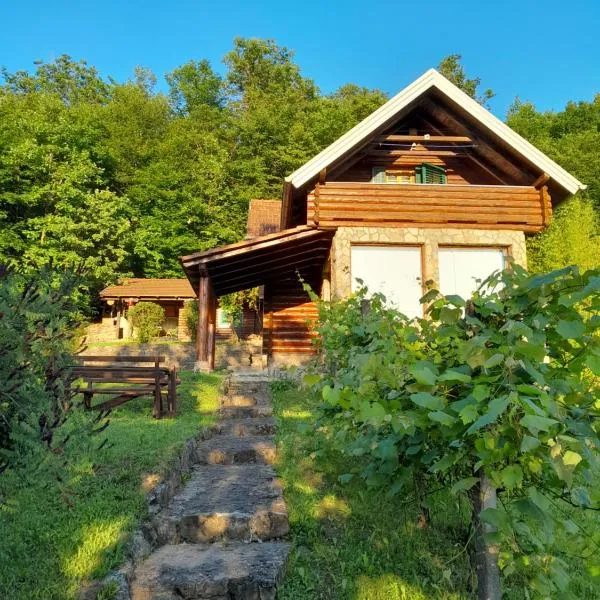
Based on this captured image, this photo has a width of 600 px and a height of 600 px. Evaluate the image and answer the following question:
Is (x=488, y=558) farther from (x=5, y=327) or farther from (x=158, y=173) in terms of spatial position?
(x=158, y=173)

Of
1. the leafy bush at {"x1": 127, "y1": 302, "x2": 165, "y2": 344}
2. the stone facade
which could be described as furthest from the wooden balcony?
the leafy bush at {"x1": 127, "y1": 302, "x2": 165, "y2": 344}

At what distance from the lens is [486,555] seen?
7.48ft

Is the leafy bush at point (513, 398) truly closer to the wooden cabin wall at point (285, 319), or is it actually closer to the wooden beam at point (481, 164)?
the wooden beam at point (481, 164)

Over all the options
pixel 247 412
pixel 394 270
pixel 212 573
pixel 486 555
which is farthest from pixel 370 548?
pixel 394 270

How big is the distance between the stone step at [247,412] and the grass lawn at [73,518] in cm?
251

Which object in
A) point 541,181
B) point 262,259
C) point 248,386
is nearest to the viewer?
point 248,386

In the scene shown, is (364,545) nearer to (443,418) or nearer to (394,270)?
(443,418)

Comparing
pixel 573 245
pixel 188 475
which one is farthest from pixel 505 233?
pixel 573 245

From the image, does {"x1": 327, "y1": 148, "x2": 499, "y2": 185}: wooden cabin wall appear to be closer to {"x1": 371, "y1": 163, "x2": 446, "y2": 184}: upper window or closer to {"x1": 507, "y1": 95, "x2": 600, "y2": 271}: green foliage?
{"x1": 371, "y1": 163, "x2": 446, "y2": 184}: upper window

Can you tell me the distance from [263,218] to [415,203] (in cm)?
1034

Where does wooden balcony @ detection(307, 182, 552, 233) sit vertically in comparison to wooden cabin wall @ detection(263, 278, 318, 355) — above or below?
above

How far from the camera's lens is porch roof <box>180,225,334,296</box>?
39.1 feet

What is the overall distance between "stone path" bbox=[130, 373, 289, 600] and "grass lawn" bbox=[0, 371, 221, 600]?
0.89 ft

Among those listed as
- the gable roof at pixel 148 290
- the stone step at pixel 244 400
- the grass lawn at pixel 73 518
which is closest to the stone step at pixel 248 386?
the stone step at pixel 244 400
